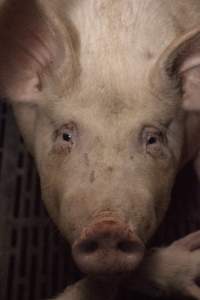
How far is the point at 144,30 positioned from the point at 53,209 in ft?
3.07

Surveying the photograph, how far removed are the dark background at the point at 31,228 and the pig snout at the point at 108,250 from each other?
888 mm

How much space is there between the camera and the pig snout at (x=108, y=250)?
1.60 m

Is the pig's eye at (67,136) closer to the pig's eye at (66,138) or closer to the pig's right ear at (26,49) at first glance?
the pig's eye at (66,138)

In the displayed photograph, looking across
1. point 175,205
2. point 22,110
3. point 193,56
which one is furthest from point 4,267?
point 193,56

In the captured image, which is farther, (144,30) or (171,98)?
(144,30)

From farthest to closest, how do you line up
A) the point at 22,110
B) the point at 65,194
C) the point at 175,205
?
the point at 175,205, the point at 22,110, the point at 65,194

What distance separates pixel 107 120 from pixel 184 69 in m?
0.51

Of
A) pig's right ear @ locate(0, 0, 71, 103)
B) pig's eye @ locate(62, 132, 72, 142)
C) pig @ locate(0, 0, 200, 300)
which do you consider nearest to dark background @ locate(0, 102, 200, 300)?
pig @ locate(0, 0, 200, 300)

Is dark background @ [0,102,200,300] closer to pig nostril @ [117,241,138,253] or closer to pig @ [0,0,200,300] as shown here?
pig @ [0,0,200,300]

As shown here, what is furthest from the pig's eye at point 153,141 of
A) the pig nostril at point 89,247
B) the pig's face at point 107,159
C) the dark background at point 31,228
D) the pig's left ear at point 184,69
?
the dark background at point 31,228

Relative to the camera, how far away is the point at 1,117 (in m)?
3.13

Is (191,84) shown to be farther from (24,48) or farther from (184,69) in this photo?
(24,48)

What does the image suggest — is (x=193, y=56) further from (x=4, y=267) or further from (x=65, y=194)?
(x=4, y=267)

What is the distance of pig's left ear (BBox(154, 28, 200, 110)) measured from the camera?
1954 mm
